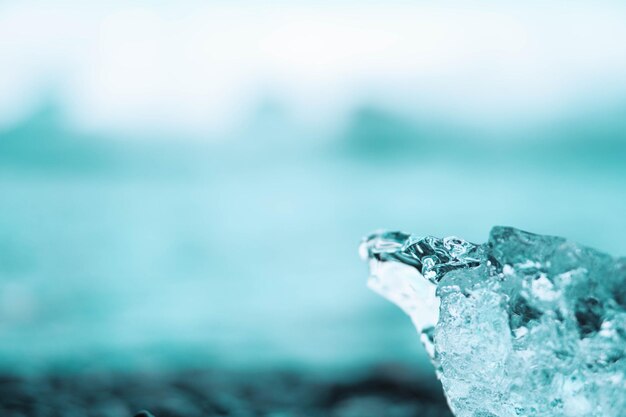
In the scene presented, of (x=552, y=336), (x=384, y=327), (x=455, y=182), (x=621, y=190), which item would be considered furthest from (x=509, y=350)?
(x=455, y=182)

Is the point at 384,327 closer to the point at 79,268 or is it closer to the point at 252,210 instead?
the point at 79,268

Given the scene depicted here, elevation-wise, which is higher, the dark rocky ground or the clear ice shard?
the dark rocky ground

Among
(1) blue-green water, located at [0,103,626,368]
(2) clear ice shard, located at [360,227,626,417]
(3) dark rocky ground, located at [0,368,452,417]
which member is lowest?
(2) clear ice shard, located at [360,227,626,417]

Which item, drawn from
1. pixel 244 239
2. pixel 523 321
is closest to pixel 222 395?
pixel 523 321

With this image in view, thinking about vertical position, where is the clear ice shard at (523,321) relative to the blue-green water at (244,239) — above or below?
below

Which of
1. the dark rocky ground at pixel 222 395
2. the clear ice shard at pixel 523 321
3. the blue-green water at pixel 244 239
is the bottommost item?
the clear ice shard at pixel 523 321

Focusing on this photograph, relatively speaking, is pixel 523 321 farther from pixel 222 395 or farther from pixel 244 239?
pixel 244 239
